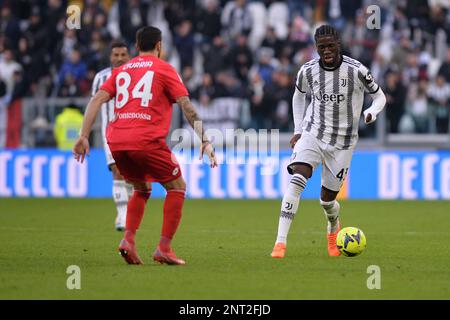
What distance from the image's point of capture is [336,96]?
425 inches

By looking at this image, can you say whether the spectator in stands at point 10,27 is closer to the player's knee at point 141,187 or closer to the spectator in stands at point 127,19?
the spectator in stands at point 127,19

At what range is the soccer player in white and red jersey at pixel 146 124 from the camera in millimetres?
9500

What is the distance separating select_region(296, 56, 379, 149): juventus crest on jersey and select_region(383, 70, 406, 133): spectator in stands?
10.4 metres

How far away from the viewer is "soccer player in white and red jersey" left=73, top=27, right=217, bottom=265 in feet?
31.2

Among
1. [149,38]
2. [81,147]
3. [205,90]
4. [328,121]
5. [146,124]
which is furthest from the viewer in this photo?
[205,90]

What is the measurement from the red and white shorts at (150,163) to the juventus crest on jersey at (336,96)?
1.92 m

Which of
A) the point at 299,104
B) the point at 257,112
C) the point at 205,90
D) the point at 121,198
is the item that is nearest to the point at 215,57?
the point at 205,90

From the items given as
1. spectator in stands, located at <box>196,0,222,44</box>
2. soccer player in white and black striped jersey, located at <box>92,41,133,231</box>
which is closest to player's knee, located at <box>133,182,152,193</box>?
soccer player in white and black striped jersey, located at <box>92,41,133,231</box>

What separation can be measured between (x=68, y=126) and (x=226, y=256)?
36.2 ft

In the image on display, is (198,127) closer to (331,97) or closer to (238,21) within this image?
(331,97)

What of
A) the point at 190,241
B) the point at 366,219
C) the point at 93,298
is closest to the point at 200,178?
the point at 366,219
